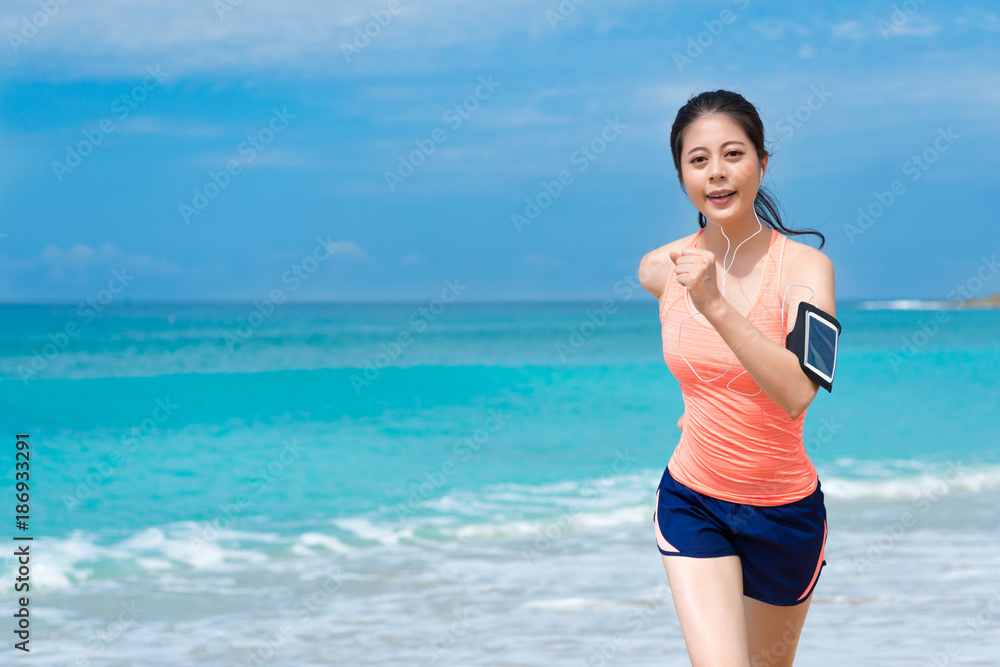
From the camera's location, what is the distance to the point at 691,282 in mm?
2150

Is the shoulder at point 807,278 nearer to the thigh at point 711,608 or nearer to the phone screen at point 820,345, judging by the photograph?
the phone screen at point 820,345

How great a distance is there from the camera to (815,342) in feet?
7.45

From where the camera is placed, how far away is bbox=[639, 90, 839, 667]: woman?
247 cm

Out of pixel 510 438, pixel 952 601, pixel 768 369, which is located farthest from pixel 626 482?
pixel 768 369

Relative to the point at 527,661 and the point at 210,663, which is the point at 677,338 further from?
the point at 210,663

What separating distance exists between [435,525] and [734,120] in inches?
242

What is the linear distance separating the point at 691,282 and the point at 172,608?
4899mm

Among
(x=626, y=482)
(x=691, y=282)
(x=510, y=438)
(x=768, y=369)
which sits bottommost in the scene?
(x=768, y=369)

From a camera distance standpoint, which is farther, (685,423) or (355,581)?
(355,581)

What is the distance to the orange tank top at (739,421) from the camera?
2.51 metres

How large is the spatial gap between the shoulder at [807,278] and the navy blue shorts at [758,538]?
1.89ft

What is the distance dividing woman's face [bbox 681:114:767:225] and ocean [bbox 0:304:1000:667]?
9.25 ft

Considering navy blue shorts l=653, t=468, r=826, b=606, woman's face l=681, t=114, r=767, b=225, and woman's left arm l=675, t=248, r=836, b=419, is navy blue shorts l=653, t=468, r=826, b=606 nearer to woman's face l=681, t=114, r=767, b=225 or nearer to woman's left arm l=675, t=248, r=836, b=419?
woman's left arm l=675, t=248, r=836, b=419

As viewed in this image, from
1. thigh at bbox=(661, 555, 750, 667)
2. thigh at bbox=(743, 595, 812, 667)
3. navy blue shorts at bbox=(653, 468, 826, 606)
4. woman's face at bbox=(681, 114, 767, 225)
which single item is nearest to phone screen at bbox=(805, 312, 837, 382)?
woman's face at bbox=(681, 114, 767, 225)
